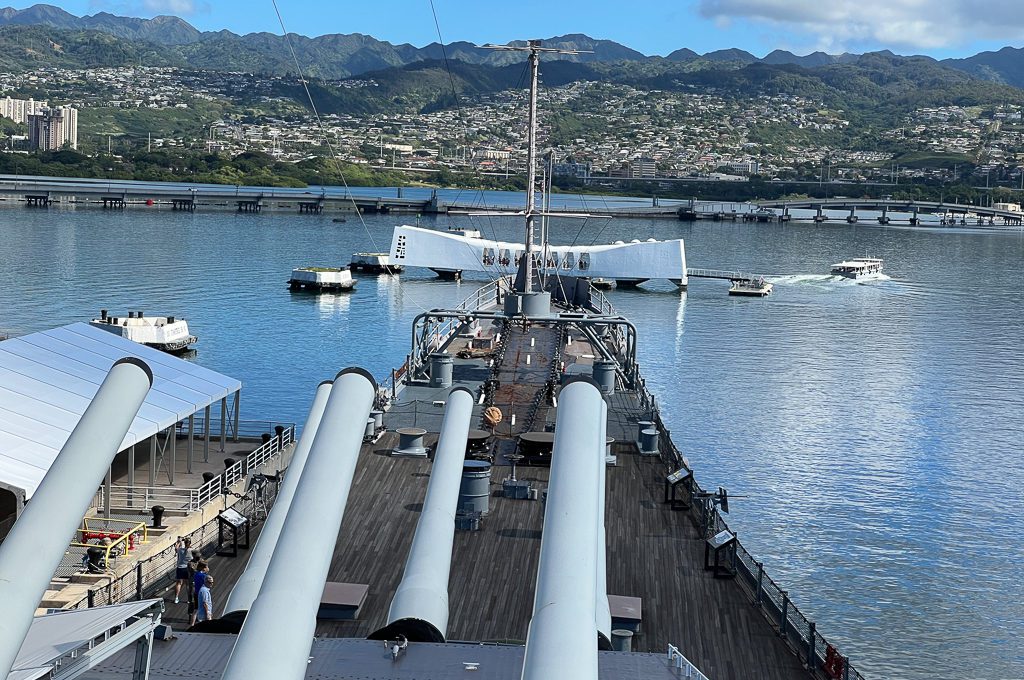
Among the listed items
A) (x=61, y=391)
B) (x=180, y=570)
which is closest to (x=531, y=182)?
(x=61, y=391)

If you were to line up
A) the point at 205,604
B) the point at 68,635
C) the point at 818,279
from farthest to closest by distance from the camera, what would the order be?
the point at 818,279 < the point at 205,604 < the point at 68,635

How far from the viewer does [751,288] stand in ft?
342

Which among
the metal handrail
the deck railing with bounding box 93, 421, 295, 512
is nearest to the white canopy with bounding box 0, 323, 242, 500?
the deck railing with bounding box 93, 421, 295, 512

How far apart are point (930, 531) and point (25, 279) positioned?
3028 inches

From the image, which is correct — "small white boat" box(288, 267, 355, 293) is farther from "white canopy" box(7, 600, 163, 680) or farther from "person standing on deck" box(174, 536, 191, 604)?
"white canopy" box(7, 600, 163, 680)

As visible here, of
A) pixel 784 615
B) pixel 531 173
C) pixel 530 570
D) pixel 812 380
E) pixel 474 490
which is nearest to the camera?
pixel 784 615

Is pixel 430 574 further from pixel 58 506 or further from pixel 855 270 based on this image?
pixel 855 270

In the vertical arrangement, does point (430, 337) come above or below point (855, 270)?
above

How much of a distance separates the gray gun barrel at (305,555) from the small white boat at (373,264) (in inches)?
Answer: 4006

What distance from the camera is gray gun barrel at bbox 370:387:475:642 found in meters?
15.6

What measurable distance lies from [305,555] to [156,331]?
5772 centimetres

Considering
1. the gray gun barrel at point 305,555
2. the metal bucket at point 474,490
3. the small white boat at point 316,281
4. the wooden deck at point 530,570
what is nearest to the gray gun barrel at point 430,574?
the wooden deck at point 530,570

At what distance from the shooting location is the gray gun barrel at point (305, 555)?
32.5ft

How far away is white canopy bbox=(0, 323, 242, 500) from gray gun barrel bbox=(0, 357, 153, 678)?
12.9 m
